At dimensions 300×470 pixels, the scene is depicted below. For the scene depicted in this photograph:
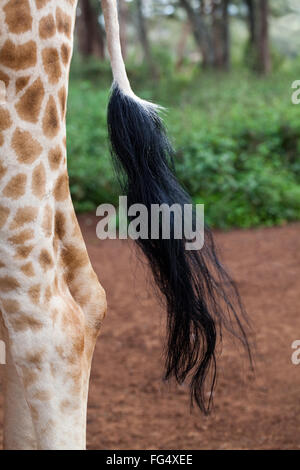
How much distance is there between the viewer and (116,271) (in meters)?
5.86

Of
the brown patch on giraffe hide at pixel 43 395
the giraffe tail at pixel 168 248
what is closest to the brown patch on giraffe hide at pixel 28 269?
the brown patch on giraffe hide at pixel 43 395

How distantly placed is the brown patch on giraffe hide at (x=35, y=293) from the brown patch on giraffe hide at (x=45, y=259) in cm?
6

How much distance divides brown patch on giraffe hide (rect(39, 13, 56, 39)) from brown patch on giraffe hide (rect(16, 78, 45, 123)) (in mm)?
127

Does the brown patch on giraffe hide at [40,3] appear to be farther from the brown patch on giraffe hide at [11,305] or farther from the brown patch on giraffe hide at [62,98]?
the brown patch on giraffe hide at [11,305]

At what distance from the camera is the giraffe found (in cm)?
175

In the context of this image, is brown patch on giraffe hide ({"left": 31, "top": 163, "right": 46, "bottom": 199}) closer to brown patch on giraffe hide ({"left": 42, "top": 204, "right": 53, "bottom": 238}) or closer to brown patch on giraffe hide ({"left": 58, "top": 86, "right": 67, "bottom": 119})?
brown patch on giraffe hide ({"left": 42, "top": 204, "right": 53, "bottom": 238})

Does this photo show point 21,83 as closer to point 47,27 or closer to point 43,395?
point 47,27

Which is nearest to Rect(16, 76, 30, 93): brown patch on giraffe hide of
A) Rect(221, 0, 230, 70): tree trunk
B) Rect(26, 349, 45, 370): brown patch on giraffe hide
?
Rect(26, 349, 45, 370): brown patch on giraffe hide

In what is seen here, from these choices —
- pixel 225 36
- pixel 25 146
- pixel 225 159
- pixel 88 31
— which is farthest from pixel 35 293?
pixel 88 31

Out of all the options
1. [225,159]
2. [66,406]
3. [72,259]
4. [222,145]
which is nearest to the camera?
[66,406]

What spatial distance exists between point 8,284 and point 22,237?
0.13m

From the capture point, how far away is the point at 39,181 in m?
1.79
